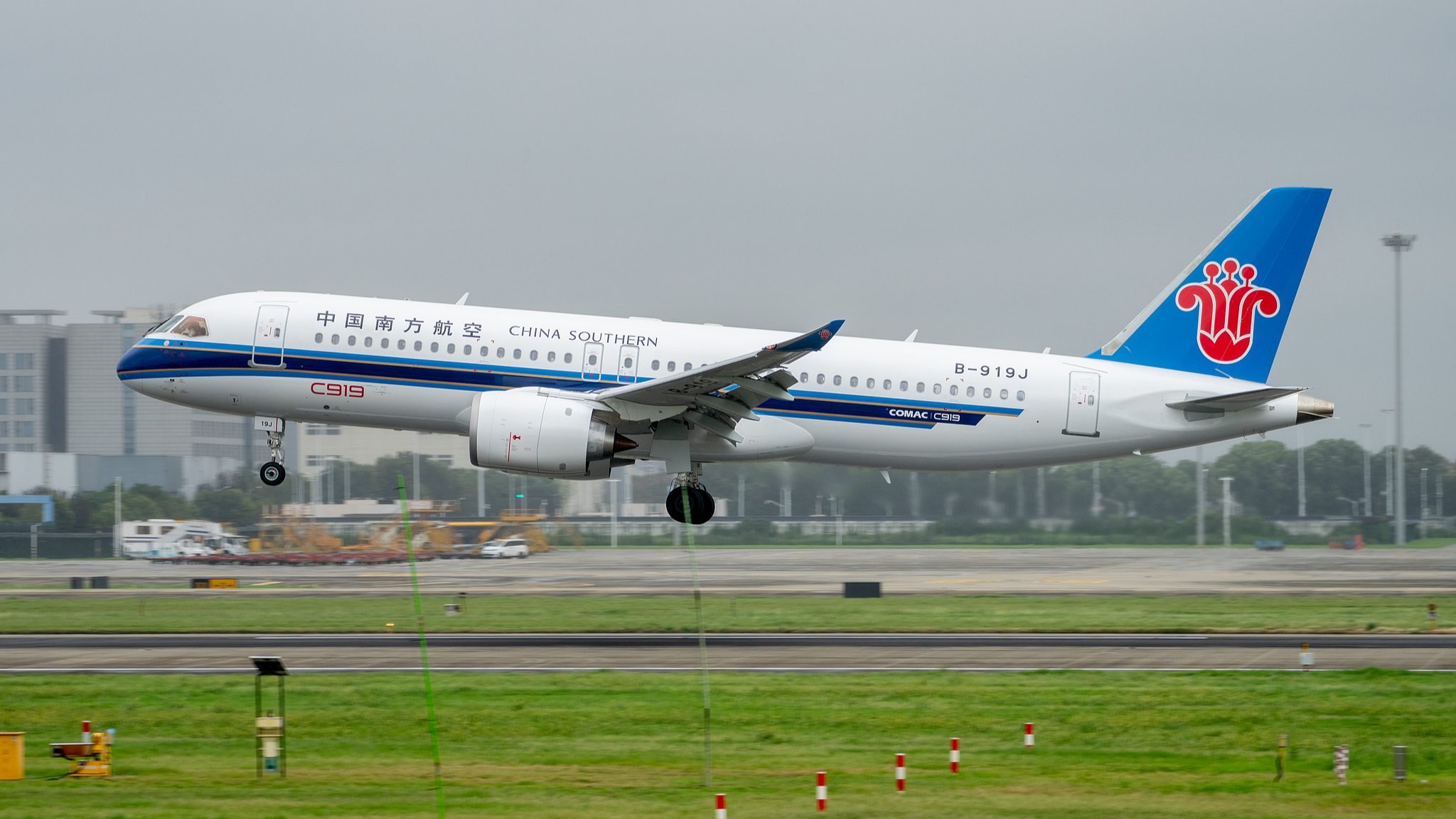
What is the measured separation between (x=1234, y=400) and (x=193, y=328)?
2497 centimetres

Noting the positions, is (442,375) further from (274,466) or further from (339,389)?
(274,466)

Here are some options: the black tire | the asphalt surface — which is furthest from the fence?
the black tire

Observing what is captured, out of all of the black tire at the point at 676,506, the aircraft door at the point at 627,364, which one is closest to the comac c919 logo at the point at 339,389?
the aircraft door at the point at 627,364

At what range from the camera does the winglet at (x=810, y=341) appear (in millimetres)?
26828

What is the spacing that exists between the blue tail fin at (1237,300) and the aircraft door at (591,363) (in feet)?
42.4

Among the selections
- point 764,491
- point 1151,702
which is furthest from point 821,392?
point 764,491

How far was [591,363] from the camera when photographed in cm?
3111

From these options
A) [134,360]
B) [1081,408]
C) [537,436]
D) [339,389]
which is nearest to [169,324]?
[134,360]

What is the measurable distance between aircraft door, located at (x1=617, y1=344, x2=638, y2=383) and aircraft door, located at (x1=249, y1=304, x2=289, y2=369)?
7.93 meters

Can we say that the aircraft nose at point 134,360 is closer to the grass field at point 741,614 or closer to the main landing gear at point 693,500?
the grass field at point 741,614

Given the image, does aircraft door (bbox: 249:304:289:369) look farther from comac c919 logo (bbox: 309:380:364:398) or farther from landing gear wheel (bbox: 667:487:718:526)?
landing gear wheel (bbox: 667:487:718:526)

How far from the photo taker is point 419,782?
17562mm

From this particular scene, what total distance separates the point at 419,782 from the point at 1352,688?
54.7 ft

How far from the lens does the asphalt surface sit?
47.9 meters
